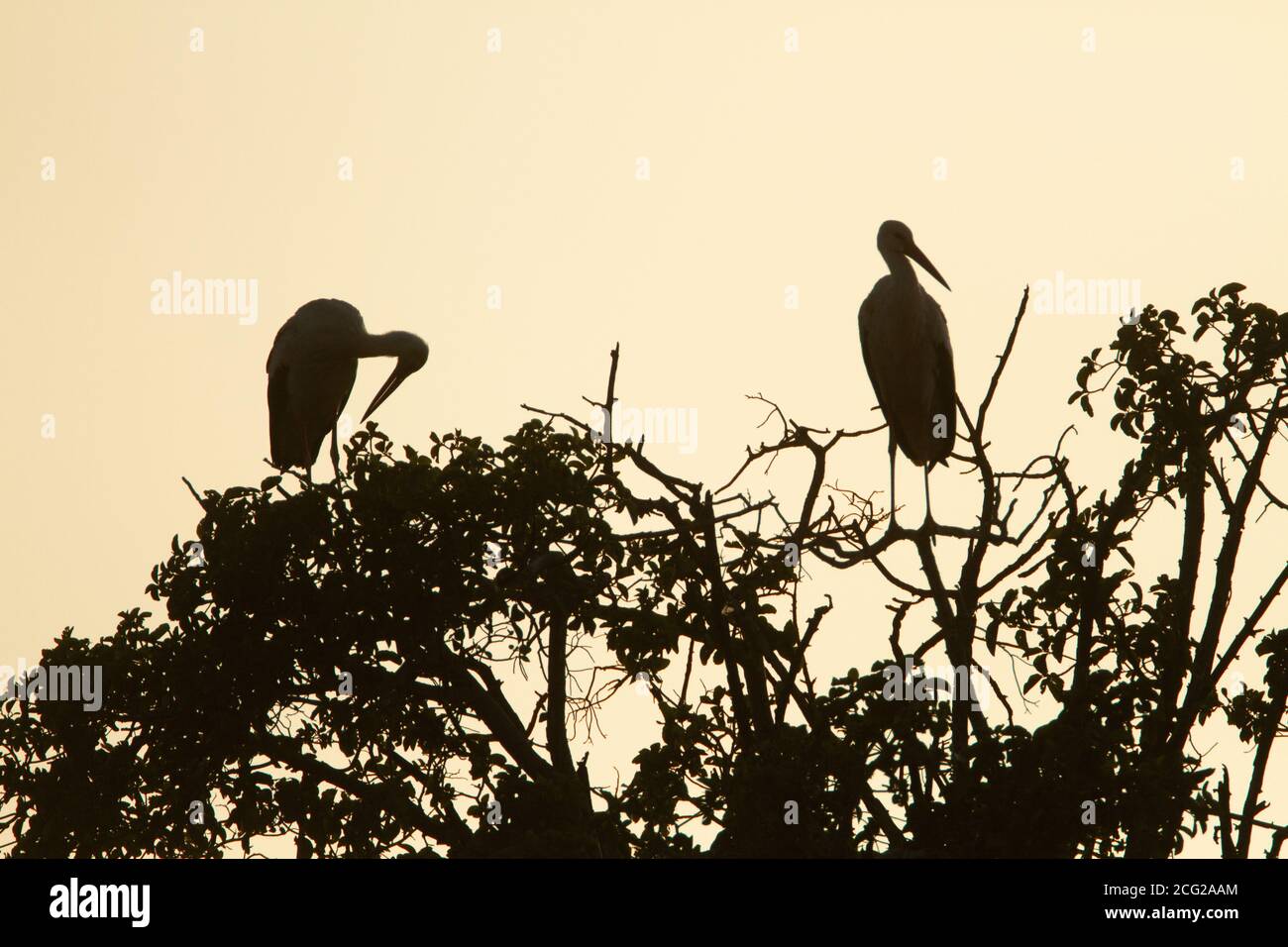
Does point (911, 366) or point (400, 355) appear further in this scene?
point (400, 355)

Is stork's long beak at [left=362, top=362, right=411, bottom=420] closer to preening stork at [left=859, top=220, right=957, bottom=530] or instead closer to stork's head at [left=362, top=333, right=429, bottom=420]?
stork's head at [left=362, top=333, right=429, bottom=420]

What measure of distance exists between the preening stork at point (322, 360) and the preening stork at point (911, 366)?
3695 millimetres

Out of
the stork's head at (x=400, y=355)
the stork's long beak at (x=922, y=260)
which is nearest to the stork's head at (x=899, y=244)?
the stork's long beak at (x=922, y=260)

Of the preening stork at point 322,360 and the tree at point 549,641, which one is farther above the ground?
the preening stork at point 322,360

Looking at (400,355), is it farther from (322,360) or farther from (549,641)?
(549,641)

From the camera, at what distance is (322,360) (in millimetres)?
12984

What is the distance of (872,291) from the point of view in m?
11.5

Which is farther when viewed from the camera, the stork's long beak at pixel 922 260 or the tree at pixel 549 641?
the stork's long beak at pixel 922 260

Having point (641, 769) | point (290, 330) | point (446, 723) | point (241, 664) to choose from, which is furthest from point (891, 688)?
point (290, 330)

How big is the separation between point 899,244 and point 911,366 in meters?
1.18

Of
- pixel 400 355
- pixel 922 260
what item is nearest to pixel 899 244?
pixel 922 260

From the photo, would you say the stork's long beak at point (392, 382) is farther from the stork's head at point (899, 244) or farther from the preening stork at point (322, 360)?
the stork's head at point (899, 244)

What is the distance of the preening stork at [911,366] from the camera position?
11.0 metres
